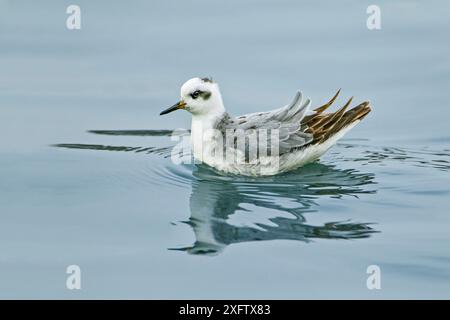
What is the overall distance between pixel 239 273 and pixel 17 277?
1861mm

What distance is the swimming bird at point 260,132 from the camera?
415 inches

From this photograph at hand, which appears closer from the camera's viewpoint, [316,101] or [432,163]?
[432,163]

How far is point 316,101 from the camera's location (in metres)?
12.6

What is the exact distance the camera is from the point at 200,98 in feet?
35.6

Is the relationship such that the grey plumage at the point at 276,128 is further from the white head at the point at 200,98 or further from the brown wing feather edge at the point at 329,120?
the white head at the point at 200,98

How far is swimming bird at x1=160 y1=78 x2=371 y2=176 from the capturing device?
34.6 ft

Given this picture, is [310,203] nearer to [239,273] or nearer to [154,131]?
[239,273]

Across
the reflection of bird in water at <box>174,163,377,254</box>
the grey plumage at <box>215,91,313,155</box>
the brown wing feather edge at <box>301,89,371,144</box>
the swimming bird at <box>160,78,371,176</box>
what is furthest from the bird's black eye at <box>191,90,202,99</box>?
the brown wing feather edge at <box>301,89,371,144</box>

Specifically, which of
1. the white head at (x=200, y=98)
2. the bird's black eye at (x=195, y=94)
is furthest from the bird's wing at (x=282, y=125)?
the bird's black eye at (x=195, y=94)

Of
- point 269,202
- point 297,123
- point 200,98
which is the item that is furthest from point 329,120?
point 269,202

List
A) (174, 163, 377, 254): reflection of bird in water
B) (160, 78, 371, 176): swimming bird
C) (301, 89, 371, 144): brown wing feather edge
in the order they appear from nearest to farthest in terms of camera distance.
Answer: (174, 163, 377, 254): reflection of bird in water → (160, 78, 371, 176): swimming bird → (301, 89, 371, 144): brown wing feather edge

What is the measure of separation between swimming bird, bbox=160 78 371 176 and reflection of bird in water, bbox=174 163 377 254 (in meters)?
0.17

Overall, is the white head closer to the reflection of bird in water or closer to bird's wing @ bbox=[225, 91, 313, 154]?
bird's wing @ bbox=[225, 91, 313, 154]

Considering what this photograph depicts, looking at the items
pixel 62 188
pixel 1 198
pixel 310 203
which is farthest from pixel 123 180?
pixel 310 203
